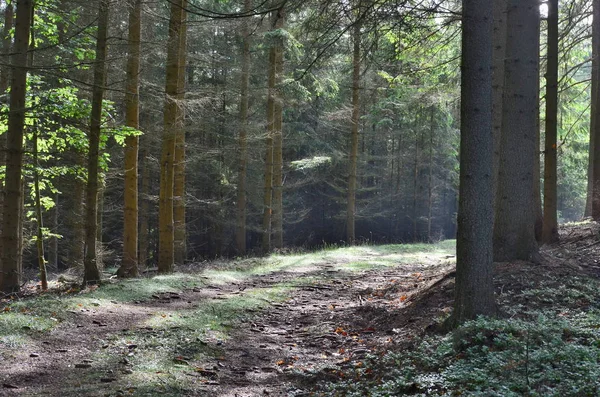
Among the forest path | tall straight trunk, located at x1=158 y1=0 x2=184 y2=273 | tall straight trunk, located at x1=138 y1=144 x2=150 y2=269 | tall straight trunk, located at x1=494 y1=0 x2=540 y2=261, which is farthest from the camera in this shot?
tall straight trunk, located at x1=138 y1=144 x2=150 y2=269

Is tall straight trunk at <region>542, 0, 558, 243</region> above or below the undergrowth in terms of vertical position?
above

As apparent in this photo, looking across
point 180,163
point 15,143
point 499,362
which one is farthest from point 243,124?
point 499,362

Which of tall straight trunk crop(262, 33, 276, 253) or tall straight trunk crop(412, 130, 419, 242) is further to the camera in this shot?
tall straight trunk crop(412, 130, 419, 242)

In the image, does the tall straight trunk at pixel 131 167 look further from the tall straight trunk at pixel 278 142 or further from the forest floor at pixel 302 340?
the tall straight trunk at pixel 278 142

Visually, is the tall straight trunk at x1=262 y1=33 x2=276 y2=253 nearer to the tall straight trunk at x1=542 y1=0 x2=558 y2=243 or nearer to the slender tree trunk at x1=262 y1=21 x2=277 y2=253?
the slender tree trunk at x1=262 y1=21 x2=277 y2=253

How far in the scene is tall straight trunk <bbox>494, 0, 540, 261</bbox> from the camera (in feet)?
26.7

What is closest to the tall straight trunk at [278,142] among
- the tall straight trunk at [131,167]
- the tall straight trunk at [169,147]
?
the tall straight trunk at [169,147]

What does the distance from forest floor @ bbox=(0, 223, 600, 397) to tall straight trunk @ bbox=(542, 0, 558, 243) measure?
1.60 m

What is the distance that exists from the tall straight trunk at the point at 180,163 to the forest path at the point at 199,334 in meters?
4.70

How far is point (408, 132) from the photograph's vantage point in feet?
111

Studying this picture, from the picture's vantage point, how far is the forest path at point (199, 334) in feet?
16.8

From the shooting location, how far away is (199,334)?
7.01 meters

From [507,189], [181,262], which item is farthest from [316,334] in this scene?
[181,262]

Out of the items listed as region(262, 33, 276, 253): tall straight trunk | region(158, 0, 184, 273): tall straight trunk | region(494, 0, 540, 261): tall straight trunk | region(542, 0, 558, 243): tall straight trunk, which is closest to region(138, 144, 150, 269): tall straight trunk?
region(262, 33, 276, 253): tall straight trunk
